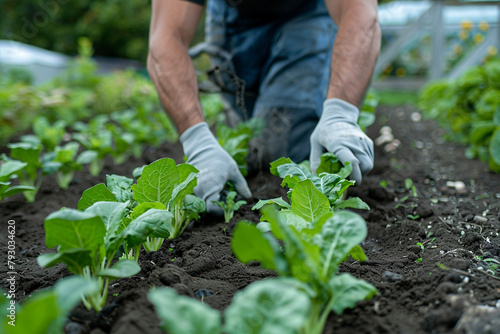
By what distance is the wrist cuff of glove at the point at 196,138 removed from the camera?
8.13 feet

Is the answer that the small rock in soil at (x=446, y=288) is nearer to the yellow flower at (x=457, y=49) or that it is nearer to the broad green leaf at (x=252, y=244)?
the broad green leaf at (x=252, y=244)

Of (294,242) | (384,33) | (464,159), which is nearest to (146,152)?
(464,159)

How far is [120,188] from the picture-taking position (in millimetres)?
1834

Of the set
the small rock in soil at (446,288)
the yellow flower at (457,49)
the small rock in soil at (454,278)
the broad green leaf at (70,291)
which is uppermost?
the broad green leaf at (70,291)

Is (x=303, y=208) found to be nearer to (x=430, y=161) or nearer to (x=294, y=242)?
(x=294, y=242)

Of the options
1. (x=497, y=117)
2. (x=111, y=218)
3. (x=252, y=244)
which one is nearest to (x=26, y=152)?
(x=111, y=218)

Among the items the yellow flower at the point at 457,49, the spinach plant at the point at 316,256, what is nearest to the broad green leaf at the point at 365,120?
the spinach plant at the point at 316,256

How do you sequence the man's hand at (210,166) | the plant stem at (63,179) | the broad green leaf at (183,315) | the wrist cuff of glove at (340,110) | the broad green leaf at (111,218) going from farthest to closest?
the plant stem at (63,179), the wrist cuff of glove at (340,110), the man's hand at (210,166), the broad green leaf at (111,218), the broad green leaf at (183,315)

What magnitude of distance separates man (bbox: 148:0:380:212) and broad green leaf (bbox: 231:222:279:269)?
106cm

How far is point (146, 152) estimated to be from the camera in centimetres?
409

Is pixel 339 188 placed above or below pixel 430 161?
above

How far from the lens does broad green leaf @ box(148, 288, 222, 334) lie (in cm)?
85

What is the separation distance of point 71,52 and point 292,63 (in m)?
16.9

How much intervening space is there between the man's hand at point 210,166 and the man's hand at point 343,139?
41cm
